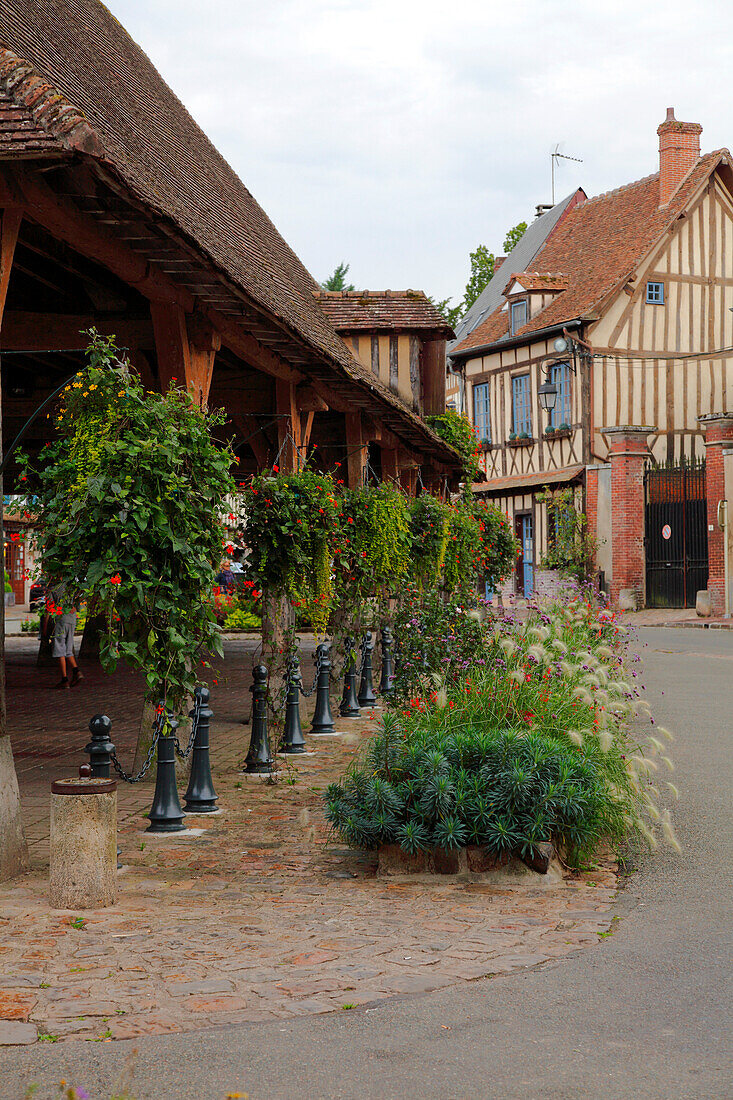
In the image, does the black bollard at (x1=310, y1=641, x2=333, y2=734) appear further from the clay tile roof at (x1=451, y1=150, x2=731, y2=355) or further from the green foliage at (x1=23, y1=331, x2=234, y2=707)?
the clay tile roof at (x1=451, y1=150, x2=731, y2=355)

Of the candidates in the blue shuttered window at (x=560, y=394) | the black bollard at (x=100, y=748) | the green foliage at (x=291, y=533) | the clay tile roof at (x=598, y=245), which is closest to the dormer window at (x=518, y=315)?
the clay tile roof at (x=598, y=245)

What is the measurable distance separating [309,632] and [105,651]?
22.1 m

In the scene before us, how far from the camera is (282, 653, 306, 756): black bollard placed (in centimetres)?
991

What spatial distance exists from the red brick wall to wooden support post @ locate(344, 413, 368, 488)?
16.5 meters

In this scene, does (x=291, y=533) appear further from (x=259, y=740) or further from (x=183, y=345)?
(x=183, y=345)

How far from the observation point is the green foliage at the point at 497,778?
5715 millimetres

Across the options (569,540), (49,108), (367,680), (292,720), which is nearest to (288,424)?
(292,720)

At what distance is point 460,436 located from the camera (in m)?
22.1

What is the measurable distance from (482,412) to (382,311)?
778 inches

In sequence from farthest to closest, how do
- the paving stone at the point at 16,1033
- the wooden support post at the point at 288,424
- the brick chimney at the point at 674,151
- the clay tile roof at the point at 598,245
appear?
1. the brick chimney at the point at 674,151
2. the clay tile roof at the point at 598,245
3. the wooden support post at the point at 288,424
4. the paving stone at the point at 16,1033

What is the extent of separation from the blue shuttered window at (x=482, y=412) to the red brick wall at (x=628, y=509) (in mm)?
6840

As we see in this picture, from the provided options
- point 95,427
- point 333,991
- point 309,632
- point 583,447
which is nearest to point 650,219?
point 583,447

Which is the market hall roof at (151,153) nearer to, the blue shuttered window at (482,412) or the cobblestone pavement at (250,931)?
the cobblestone pavement at (250,931)

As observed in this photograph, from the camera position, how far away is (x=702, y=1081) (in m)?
3.34
